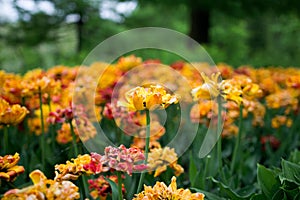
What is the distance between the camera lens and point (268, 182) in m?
1.69

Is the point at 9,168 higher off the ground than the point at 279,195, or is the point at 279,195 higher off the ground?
the point at 9,168

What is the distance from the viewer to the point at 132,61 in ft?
11.1

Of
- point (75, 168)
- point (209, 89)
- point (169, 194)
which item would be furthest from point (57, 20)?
point (169, 194)

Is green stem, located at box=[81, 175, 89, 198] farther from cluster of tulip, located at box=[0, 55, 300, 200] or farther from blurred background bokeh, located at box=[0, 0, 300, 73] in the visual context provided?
blurred background bokeh, located at box=[0, 0, 300, 73]

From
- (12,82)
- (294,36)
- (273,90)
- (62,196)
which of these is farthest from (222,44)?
(62,196)

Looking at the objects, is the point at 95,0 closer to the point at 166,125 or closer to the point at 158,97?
the point at 166,125

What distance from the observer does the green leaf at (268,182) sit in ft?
5.45

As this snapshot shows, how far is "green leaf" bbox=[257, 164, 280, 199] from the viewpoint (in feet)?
5.45

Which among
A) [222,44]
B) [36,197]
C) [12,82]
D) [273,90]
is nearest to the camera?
[36,197]

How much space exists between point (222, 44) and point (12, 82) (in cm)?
1501

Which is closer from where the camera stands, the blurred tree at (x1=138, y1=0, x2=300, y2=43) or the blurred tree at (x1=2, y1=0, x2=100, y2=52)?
the blurred tree at (x1=138, y1=0, x2=300, y2=43)

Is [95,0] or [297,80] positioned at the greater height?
[95,0]

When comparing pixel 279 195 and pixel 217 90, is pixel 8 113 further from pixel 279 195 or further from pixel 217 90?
pixel 279 195

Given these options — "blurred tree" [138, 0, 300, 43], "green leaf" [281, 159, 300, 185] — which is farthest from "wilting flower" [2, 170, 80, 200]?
"blurred tree" [138, 0, 300, 43]
